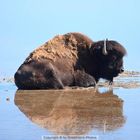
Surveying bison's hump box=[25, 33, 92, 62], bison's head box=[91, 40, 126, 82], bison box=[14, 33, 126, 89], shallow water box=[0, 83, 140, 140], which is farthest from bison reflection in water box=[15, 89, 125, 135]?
bison's head box=[91, 40, 126, 82]

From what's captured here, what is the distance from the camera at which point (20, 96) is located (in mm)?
12078

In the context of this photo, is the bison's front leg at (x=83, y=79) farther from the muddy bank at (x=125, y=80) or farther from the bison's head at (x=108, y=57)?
the bison's head at (x=108, y=57)

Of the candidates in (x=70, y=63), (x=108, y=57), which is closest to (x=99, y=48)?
(x=108, y=57)

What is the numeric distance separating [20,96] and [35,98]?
0.80 meters

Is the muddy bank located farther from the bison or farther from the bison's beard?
the bison

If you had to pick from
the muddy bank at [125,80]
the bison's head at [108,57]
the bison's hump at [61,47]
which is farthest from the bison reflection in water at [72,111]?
the muddy bank at [125,80]

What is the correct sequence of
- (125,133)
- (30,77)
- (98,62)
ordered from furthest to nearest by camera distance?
(98,62)
(30,77)
(125,133)

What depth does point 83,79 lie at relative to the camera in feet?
49.6

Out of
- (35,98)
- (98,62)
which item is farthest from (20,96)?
(98,62)

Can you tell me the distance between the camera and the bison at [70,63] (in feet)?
46.9

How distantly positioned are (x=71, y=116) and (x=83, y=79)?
687 centimetres

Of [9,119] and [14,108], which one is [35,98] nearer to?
[14,108]

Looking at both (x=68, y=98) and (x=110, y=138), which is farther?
(x=68, y=98)

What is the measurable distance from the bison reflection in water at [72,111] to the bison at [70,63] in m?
1.82
